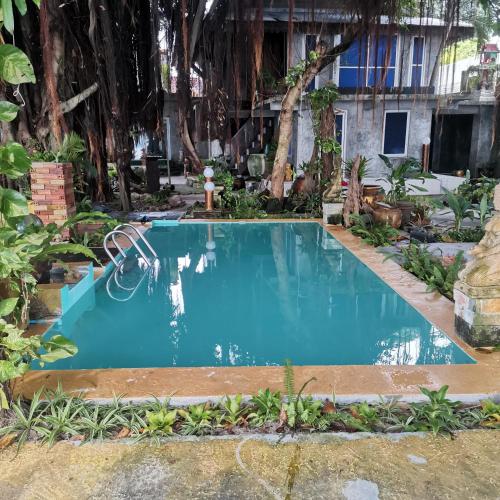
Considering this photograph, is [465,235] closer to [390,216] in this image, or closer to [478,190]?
[390,216]

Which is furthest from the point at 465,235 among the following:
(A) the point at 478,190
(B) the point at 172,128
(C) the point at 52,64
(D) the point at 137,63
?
(B) the point at 172,128

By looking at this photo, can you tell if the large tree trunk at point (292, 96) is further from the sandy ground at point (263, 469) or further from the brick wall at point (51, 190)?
the sandy ground at point (263, 469)

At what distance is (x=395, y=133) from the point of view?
50.6ft

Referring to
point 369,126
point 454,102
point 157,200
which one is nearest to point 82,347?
point 157,200

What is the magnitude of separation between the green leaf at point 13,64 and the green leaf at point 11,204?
537 millimetres

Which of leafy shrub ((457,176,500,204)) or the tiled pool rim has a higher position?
leafy shrub ((457,176,500,204))

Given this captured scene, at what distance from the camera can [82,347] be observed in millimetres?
4180

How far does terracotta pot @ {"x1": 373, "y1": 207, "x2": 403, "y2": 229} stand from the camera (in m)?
8.33

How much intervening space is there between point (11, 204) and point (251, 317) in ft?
9.36

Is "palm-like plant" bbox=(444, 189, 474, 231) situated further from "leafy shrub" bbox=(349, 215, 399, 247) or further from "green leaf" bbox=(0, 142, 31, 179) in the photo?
"green leaf" bbox=(0, 142, 31, 179)

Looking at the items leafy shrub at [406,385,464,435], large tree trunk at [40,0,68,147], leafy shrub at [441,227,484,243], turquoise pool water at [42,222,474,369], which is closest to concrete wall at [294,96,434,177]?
leafy shrub at [441,227,484,243]

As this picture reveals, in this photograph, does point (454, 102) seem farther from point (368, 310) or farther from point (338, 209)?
point (368, 310)

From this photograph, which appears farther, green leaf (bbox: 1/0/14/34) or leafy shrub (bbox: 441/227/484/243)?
leafy shrub (bbox: 441/227/484/243)

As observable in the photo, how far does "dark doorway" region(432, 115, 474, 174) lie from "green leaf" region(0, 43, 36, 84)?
17.4 metres
